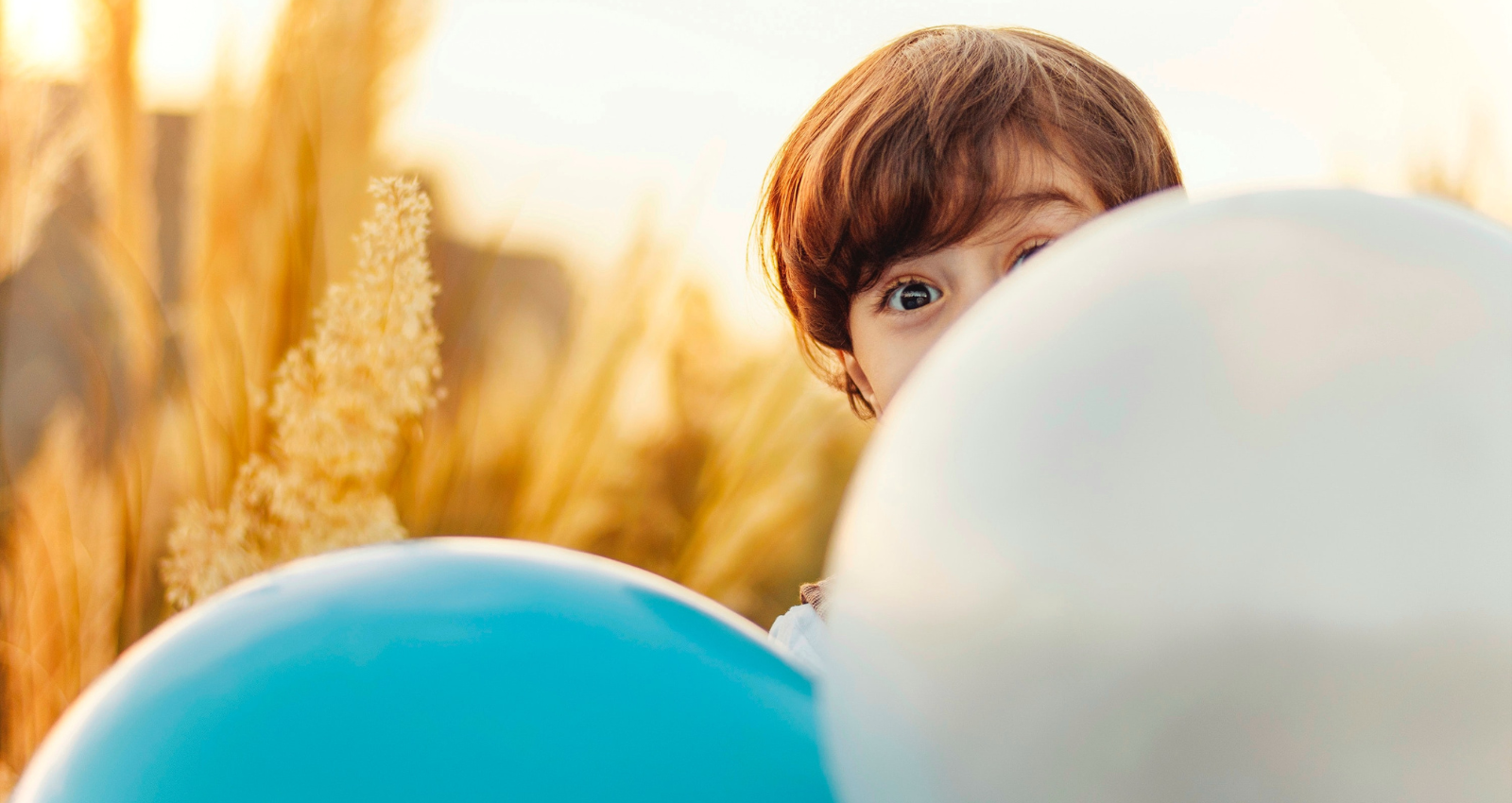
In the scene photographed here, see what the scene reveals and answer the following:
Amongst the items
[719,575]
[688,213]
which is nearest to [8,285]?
[688,213]

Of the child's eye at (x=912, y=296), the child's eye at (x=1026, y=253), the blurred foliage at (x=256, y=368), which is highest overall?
the child's eye at (x=1026, y=253)

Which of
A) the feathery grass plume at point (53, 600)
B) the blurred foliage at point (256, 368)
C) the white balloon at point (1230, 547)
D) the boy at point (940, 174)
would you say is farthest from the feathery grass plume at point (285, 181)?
the white balloon at point (1230, 547)

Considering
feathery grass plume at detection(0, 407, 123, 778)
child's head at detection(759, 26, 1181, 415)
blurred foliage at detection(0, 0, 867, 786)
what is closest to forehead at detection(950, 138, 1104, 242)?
child's head at detection(759, 26, 1181, 415)

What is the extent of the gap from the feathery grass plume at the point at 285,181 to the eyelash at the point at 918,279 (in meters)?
0.74

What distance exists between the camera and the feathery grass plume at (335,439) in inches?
39.8

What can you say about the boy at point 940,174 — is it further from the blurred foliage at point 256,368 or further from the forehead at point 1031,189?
the blurred foliage at point 256,368

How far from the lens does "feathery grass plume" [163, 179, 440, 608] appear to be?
1.01m

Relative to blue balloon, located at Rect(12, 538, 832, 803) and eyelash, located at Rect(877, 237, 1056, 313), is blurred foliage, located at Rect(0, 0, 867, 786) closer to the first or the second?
eyelash, located at Rect(877, 237, 1056, 313)

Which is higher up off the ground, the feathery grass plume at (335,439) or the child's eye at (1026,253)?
the child's eye at (1026,253)

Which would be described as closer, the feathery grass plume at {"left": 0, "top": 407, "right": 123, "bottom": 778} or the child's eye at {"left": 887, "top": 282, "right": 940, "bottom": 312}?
the child's eye at {"left": 887, "top": 282, "right": 940, "bottom": 312}

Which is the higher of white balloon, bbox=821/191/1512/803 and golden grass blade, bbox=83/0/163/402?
white balloon, bbox=821/191/1512/803

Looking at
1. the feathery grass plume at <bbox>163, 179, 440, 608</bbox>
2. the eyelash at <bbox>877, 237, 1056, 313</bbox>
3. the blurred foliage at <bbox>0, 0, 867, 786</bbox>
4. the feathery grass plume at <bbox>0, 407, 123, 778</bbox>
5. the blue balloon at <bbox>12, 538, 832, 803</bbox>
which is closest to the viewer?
the blue balloon at <bbox>12, 538, 832, 803</bbox>

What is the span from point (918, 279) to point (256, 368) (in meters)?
0.89

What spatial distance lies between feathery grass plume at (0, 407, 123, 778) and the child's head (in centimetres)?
100
